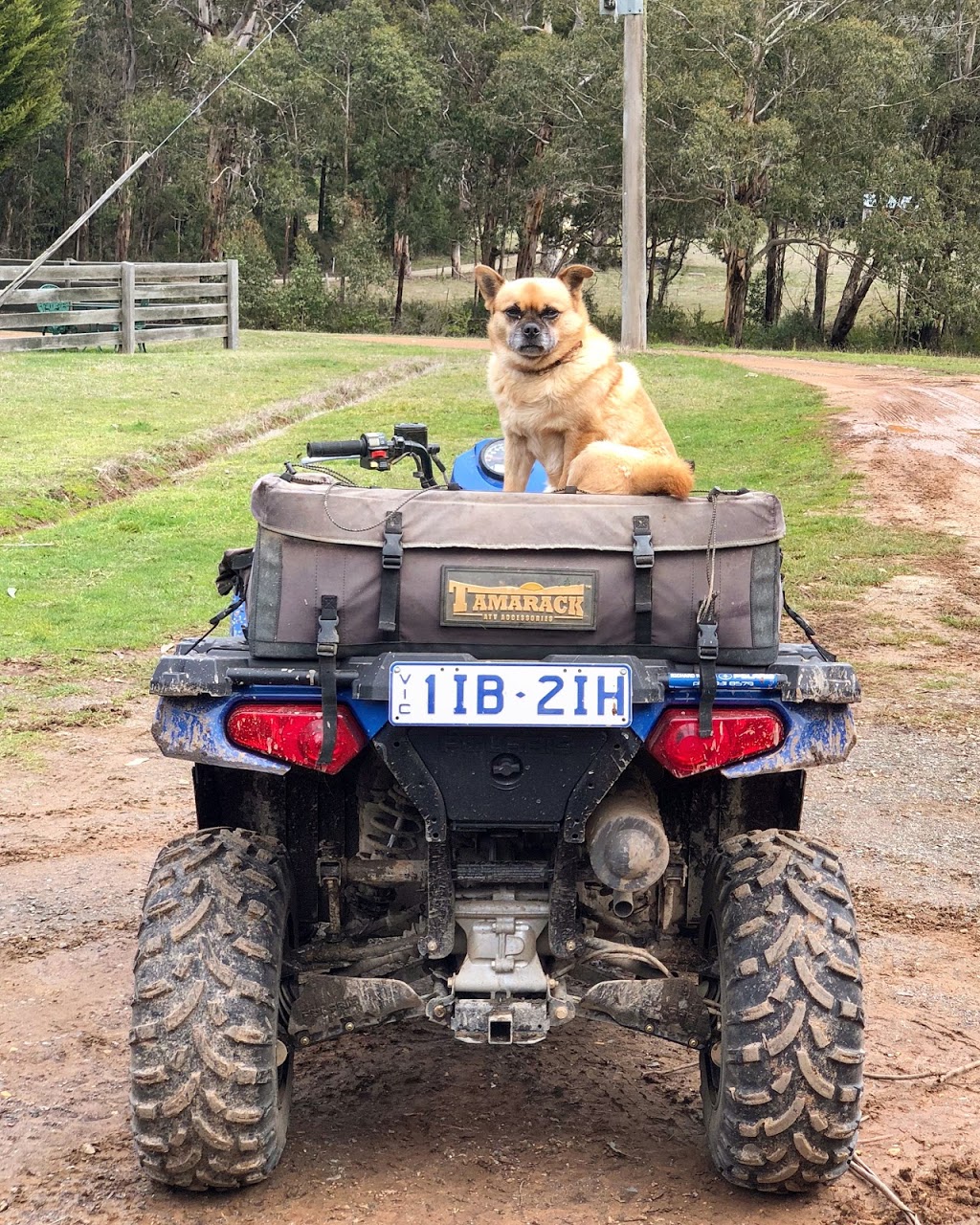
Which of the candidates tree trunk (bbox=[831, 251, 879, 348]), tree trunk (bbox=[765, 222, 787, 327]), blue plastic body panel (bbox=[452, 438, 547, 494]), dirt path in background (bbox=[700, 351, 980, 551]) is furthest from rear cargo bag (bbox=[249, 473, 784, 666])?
tree trunk (bbox=[765, 222, 787, 327])

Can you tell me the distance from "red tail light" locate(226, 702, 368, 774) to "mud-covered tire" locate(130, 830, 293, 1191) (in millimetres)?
295

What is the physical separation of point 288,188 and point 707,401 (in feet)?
88.6

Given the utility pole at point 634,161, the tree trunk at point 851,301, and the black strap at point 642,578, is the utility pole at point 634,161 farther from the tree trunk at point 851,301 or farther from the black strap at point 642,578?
the black strap at point 642,578

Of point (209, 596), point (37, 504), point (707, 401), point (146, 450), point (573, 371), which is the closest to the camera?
point (573, 371)

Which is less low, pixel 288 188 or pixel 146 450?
pixel 288 188

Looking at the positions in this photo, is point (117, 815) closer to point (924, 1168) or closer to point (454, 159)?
point (924, 1168)

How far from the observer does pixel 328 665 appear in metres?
3.20

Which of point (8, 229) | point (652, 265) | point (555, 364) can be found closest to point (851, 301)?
point (652, 265)

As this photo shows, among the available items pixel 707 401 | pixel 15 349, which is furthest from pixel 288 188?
pixel 707 401

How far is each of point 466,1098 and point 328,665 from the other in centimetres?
135

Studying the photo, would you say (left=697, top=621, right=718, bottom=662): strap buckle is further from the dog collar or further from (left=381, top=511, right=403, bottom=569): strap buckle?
the dog collar

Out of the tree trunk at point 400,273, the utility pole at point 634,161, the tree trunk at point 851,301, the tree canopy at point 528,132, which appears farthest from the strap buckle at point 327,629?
the tree trunk at point 400,273

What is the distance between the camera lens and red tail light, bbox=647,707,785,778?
3275mm

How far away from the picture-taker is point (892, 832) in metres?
6.24
